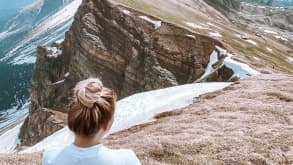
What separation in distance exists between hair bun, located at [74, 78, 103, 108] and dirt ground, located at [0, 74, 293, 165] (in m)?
13.5

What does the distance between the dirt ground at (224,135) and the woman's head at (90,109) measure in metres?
13.3

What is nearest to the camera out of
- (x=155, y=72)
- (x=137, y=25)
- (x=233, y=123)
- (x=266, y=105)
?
(x=233, y=123)

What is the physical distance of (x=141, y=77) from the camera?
341 feet

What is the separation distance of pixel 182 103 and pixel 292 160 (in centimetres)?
2469

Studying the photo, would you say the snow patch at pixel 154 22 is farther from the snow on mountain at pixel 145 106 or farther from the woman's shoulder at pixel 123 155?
the woman's shoulder at pixel 123 155

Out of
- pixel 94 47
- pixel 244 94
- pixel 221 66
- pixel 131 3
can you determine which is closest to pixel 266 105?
pixel 244 94

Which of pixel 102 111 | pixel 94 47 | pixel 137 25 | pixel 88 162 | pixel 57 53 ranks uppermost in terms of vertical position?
pixel 102 111

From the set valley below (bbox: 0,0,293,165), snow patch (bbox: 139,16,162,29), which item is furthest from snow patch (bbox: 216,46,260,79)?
snow patch (bbox: 139,16,162,29)

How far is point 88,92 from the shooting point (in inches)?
326

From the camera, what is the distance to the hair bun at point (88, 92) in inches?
321

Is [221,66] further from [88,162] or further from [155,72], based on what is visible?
[88,162]

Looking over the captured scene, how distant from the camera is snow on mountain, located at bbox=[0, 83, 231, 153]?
147 ft

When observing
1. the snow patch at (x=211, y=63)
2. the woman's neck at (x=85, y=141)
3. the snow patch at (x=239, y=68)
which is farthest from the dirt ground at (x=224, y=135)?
the snow patch at (x=211, y=63)

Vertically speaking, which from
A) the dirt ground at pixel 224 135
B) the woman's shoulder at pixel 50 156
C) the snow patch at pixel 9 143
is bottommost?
the snow patch at pixel 9 143
